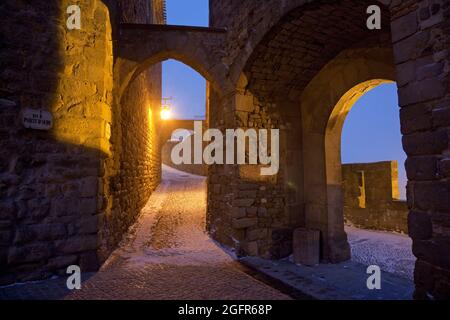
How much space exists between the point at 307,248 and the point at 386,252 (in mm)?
2638

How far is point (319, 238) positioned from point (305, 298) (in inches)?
88.6

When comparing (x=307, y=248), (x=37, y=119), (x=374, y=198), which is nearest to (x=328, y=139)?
(x=307, y=248)

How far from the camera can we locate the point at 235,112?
15.7 ft

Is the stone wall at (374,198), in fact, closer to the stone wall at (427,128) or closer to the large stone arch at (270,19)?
the large stone arch at (270,19)

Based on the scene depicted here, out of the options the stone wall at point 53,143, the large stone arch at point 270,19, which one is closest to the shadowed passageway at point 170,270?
the stone wall at point 53,143

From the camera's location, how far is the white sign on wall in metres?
3.22

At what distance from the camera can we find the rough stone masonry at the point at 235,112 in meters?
2.27

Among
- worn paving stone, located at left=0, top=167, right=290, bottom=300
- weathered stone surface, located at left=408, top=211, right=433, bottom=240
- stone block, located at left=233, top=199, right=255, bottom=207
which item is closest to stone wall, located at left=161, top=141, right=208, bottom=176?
worn paving stone, located at left=0, top=167, right=290, bottom=300

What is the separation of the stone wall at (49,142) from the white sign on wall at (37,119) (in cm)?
6

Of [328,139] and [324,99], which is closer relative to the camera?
[324,99]

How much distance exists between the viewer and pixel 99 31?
3754mm

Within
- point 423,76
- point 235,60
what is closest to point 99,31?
point 235,60

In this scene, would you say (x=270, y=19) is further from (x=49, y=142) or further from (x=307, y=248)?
(x=307, y=248)

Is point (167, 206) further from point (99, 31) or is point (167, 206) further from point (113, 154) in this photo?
point (99, 31)
